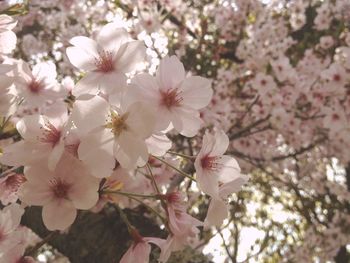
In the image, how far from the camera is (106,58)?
1.21 m

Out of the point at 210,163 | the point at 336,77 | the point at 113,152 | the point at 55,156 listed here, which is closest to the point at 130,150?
the point at 113,152

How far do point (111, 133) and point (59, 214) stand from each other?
22 centimetres

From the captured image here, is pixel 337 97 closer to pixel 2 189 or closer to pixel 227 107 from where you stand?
pixel 227 107

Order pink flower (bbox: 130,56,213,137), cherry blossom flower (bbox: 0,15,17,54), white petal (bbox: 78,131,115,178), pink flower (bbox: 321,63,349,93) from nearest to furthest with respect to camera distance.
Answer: white petal (bbox: 78,131,115,178) → pink flower (bbox: 130,56,213,137) → cherry blossom flower (bbox: 0,15,17,54) → pink flower (bbox: 321,63,349,93)

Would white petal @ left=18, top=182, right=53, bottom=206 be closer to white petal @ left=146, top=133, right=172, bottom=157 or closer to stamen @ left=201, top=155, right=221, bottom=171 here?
white petal @ left=146, top=133, right=172, bottom=157

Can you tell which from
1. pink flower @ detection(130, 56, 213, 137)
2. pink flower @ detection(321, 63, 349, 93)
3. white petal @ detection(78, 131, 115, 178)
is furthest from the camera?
pink flower @ detection(321, 63, 349, 93)

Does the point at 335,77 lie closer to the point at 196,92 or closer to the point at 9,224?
the point at 196,92

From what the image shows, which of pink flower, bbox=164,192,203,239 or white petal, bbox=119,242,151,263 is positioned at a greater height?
pink flower, bbox=164,192,203,239

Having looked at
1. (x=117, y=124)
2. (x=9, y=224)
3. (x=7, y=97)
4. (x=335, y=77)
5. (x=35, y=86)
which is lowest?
(x=335, y=77)

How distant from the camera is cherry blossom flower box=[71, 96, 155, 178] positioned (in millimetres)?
987

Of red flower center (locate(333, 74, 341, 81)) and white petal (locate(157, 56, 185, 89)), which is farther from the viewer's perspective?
red flower center (locate(333, 74, 341, 81))

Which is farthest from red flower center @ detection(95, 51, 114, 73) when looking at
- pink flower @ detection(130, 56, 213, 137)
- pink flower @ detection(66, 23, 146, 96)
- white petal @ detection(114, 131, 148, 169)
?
white petal @ detection(114, 131, 148, 169)

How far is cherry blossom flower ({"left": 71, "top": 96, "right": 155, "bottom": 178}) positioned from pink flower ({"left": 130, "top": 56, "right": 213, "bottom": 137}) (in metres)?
0.06

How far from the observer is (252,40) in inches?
208
